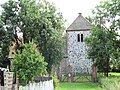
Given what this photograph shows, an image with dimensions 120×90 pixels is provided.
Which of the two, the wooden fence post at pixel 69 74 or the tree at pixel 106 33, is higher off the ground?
the tree at pixel 106 33

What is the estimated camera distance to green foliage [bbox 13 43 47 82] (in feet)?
90.1

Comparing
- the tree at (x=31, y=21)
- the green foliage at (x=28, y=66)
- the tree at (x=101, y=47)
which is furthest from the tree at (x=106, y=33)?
the green foliage at (x=28, y=66)

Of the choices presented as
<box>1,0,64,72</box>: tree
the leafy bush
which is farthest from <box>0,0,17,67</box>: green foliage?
the leafy bush

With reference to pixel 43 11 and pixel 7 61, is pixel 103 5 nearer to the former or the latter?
pixel 43 11

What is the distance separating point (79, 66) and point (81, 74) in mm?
2608

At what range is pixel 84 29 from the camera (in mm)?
64688

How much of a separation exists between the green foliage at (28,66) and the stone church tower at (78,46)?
3402 cm

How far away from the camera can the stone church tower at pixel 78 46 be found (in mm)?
63812

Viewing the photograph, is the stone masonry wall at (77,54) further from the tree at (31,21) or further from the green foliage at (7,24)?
the green foliage at (7,24)

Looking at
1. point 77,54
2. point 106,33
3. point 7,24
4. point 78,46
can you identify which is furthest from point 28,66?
point 78,46

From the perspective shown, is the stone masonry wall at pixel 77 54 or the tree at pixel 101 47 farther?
the stone masonry wall at pixel 77 54

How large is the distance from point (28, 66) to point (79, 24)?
38172 millimetres

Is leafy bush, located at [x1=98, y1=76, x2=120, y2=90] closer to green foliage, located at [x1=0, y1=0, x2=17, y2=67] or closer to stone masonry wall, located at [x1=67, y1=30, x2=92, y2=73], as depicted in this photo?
green foliage, located at [x1=0, y1=0, x2=17, y2=67]

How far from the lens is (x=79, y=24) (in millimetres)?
65312
